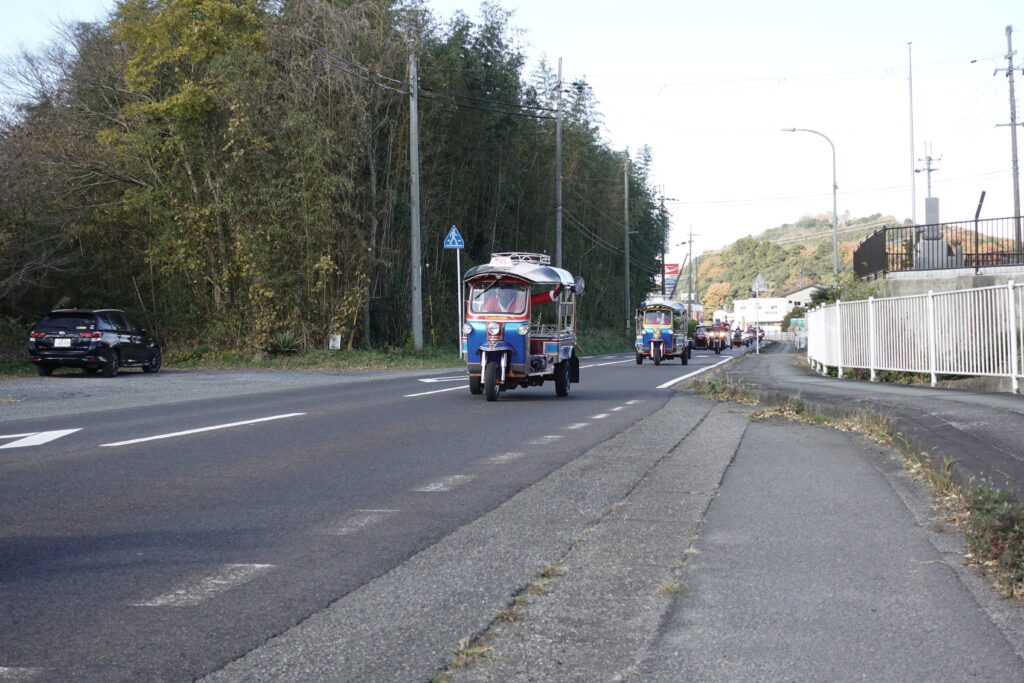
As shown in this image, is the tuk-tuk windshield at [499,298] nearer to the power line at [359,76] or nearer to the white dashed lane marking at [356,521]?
the white dashed lane marking at [356,521]

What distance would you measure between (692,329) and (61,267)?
59949mm

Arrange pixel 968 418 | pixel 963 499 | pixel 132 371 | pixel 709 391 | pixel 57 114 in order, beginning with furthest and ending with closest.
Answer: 1. pixel 57 114
2. pixel 132 371
3. pixel 709 391
4. pixel 968 418
5. pixel 963 499

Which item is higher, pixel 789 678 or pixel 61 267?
pixel 61 267

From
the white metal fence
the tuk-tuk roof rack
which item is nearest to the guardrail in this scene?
the white metal fence

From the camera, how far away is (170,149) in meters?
32.5

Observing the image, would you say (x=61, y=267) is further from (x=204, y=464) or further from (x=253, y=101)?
(x=204, y=464)

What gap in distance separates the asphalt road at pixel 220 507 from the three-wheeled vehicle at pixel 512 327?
136 centimetres

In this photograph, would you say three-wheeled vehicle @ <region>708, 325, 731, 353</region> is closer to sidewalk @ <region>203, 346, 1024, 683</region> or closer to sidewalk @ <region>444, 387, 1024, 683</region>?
sidewalk @ <region>203, 346, 1024, 683</region>

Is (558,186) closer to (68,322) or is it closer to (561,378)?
(68,322)

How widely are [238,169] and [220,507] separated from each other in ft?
85.9

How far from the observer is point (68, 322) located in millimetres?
23062

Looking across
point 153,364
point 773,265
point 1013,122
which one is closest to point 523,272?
point 153,364

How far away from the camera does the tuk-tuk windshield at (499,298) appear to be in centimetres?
1670

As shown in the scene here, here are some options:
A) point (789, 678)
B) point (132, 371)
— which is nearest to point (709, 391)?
point (789, 678)
